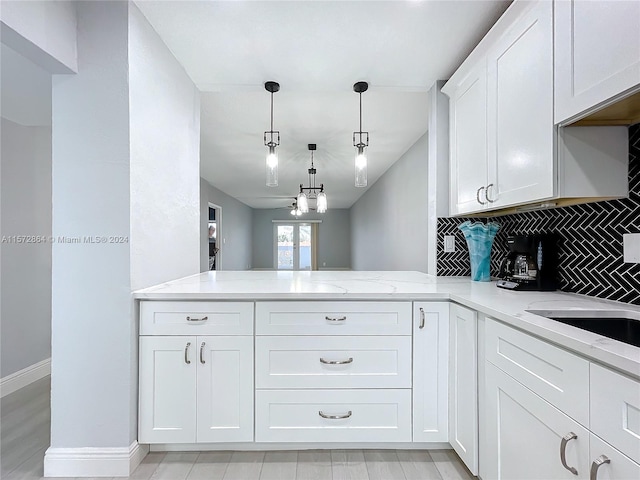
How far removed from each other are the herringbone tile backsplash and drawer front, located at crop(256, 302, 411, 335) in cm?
82

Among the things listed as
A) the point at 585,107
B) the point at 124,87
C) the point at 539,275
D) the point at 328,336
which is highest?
the point at 124,87

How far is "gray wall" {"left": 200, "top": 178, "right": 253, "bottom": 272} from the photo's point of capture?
634cm

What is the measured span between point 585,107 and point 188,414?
6.93 feet

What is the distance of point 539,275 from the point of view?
166cm

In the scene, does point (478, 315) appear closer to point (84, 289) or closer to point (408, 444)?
point (408, 444)

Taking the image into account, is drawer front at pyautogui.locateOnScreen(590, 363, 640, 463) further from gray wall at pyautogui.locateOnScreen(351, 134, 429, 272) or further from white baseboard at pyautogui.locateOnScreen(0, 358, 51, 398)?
white baseboard at pyautogui.locateOnScreen(0, 358, 51, 398)

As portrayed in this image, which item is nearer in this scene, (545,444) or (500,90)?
(545,444)

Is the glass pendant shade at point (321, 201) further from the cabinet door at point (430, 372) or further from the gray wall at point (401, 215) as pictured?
the cabinet door at point (430, 372)

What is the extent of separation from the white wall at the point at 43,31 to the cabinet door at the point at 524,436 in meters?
2.28

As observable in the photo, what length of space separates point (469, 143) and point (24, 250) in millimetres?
3455

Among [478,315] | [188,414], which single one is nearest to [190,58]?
[188,414]

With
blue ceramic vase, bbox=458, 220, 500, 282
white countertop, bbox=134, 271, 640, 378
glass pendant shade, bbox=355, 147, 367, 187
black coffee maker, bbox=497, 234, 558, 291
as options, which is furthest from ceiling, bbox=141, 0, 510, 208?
white countertop, bbox=134, 271, 640, 378

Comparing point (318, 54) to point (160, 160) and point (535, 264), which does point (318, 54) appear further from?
point (535, 264)

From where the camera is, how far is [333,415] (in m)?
1.63
